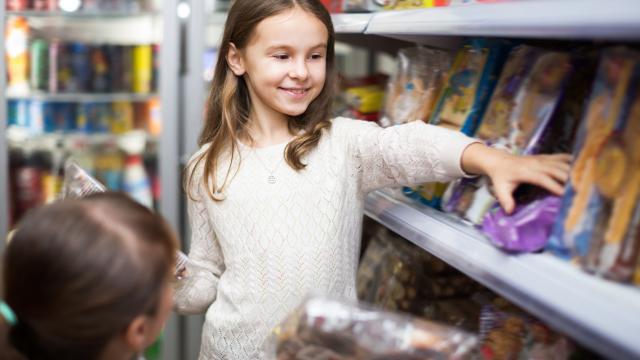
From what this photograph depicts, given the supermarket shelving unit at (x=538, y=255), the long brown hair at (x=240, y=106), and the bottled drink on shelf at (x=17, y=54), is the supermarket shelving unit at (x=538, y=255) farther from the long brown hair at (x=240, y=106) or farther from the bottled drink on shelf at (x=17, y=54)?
the bottled drink on shelf at (x=17, y=54)

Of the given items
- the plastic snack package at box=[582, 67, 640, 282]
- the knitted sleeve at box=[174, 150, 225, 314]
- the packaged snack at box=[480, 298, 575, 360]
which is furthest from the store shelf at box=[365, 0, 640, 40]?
the knitted sleeve at box=[174, 150, 225, 314]

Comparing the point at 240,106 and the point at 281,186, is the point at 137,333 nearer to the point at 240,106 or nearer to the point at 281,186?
the point at 281,186

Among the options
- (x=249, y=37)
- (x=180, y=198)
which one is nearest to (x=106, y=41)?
(x=180, y=198)

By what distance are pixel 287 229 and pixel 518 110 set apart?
53cm

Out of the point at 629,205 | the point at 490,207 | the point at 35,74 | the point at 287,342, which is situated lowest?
the point at 35,74

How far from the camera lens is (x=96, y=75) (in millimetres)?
3131

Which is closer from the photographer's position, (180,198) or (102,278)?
(102,278)

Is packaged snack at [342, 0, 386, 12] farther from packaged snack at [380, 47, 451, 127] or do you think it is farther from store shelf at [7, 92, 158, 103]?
store shelf at [7, 92, 158, 103]

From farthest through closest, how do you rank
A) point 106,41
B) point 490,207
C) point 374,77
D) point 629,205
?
point 106,41 < point 374,77 < point 490,207 < point 629,205

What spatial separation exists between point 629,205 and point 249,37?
2.97 ft

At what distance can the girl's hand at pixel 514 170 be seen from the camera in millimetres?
1034

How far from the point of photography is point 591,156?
974 millimetres

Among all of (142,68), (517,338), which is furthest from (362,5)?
(142,68)

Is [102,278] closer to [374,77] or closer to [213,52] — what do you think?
[374,77]
